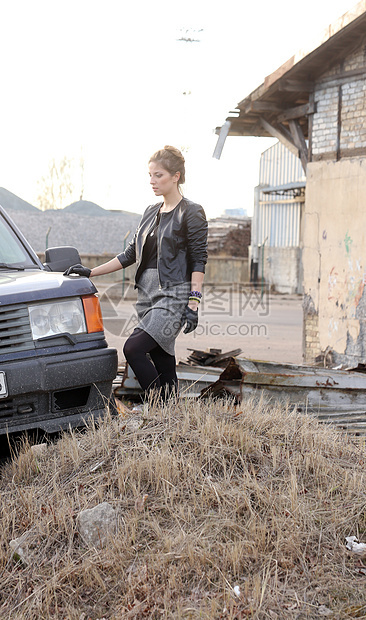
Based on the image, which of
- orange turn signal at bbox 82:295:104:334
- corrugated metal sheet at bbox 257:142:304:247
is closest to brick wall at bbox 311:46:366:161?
orange turn signal at bbox 82:295:104:334

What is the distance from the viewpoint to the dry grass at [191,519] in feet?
8.57

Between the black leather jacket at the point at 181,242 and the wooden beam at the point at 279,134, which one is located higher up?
the wooden beam at the point at 279,134

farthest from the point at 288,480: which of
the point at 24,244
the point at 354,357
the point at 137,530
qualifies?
the point at 354,357

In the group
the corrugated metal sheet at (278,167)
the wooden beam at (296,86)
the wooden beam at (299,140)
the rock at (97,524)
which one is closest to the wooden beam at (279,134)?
the wooden beam at (299,140)

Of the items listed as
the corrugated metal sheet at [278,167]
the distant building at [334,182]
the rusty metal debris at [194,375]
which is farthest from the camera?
the corrugated metal sheet at [278,167]

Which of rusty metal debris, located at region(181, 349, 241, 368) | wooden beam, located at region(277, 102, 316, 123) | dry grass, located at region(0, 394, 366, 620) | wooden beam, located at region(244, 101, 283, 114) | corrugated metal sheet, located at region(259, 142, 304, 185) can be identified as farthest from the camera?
corrugated metal sheet, located at region(259, 142, 304, 185)

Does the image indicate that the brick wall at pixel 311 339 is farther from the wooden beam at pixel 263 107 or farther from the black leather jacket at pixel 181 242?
the black leather jacket at pixel 181 242

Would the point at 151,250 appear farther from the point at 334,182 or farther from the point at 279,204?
the point at 279,204

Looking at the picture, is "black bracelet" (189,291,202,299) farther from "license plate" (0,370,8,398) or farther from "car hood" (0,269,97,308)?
"license plate" (0,370,8,398)

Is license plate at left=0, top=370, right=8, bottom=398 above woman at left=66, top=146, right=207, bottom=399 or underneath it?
underneath

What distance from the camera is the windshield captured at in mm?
4340

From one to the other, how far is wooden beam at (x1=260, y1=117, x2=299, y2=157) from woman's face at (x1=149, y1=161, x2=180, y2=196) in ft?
22.2

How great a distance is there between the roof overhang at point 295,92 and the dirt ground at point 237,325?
3.39 metres

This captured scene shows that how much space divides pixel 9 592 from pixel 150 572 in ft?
2.05
